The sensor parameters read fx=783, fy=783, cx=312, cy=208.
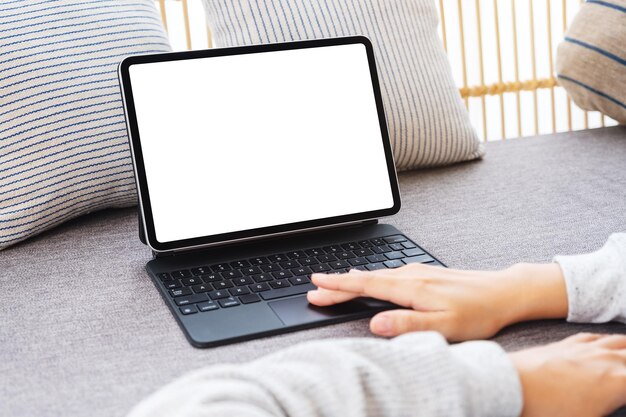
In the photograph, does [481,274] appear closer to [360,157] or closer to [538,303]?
[538,303]

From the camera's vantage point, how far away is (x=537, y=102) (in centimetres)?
190

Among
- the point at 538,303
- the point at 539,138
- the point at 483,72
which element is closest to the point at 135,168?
the point at 538,303

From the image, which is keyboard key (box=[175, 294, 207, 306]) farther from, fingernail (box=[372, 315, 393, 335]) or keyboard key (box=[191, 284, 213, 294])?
fingernail (box=[372, 315, 393, 335])

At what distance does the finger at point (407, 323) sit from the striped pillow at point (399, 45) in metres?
0.60

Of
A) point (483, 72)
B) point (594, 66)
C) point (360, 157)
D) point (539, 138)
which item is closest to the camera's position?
point (360, 157)

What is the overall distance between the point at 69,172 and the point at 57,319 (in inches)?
12.4

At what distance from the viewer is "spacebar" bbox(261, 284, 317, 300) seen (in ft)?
2.65

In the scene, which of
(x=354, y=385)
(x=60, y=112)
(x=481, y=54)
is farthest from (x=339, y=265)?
(x=481, y=54)

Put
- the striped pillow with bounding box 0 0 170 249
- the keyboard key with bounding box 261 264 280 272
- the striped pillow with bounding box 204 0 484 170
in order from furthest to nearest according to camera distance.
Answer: the striped pillow with bounding box 204 0 484 170
the striped pillow with bounding box 0 0 170 249
the keyboard key with bounding box 261 264 280 272

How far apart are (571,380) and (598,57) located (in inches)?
36.0

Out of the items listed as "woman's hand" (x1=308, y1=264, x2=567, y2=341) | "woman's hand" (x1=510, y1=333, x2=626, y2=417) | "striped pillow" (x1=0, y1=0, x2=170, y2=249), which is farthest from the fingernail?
"striped pillow" (x1=0, y1=0, x2=170, y2=249)

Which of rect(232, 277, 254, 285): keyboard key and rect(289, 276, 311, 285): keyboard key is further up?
rect(232, 277, 254, 285): keyboard key

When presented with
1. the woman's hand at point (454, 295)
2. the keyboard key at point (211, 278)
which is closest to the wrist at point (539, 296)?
the woman's hand at point (454, 295)

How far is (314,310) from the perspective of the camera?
0.78 meters
